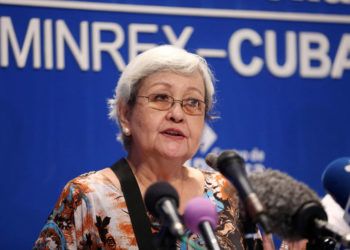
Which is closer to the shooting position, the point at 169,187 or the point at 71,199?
the point at 169,187

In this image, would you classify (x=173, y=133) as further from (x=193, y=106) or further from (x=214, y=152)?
(x=214, y=152)

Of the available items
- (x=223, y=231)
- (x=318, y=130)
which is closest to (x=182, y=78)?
(x=223, y=231)

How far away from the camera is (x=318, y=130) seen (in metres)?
4.12

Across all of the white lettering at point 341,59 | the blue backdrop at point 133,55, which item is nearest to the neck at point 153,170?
the blue backdrop at point 133,55

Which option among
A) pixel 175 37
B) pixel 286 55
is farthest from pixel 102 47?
pixel 286 55

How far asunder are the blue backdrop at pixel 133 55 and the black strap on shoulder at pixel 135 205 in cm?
87

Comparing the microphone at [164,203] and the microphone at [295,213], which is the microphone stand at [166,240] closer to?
the microphone at [164,203]

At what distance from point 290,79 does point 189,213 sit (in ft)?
7.68

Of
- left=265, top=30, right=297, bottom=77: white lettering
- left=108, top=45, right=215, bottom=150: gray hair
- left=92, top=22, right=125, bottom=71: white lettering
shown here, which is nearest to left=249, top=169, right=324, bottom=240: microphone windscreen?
left=108, top=45, right=215, bottom=150: gray hair

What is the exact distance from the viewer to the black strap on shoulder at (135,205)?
263 cm

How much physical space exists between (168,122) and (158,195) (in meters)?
0.90

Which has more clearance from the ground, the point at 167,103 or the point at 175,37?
the point at 175,37

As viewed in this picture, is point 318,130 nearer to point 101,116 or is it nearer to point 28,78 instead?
point 101,116

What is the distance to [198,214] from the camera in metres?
1.84
